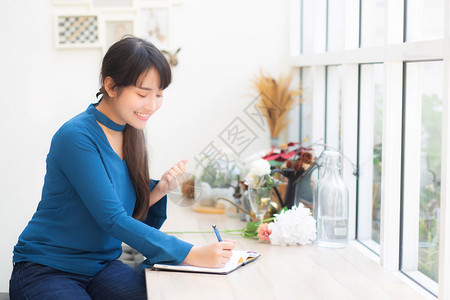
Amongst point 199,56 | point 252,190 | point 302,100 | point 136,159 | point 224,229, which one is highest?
point 199,56

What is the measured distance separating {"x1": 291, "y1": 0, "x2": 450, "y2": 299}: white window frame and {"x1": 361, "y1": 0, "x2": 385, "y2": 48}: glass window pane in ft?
0.16

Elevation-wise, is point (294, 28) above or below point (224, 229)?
above

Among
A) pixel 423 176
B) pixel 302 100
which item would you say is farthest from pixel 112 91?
pixel 302 100

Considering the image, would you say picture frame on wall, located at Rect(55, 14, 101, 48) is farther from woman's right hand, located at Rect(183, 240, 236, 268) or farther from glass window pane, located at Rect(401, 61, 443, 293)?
glass window pane, located at Rect(401, 61, 443, 293)

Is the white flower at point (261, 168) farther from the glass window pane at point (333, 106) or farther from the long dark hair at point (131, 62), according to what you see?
the long dark hair at point (131, 62)

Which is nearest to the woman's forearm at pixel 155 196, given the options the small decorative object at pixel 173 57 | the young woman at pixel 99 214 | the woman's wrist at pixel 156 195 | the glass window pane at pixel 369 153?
the woman's wrist at pixel 156 195

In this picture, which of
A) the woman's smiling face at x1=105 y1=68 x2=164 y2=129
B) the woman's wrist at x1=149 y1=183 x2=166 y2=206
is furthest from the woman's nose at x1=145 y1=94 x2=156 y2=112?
the woman's wrist at x1=149 y1=183 x2=166 y2=206

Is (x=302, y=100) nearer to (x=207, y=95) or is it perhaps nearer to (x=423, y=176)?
(x=207, y=95)

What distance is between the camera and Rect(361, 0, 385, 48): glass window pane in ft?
6.90

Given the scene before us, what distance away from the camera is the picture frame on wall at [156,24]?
3.06 m

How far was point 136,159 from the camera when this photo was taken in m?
1.96

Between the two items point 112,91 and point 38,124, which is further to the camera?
point 38,124

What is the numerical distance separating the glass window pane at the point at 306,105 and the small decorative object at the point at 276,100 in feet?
0.14

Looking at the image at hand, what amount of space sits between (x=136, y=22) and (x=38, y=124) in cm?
73
